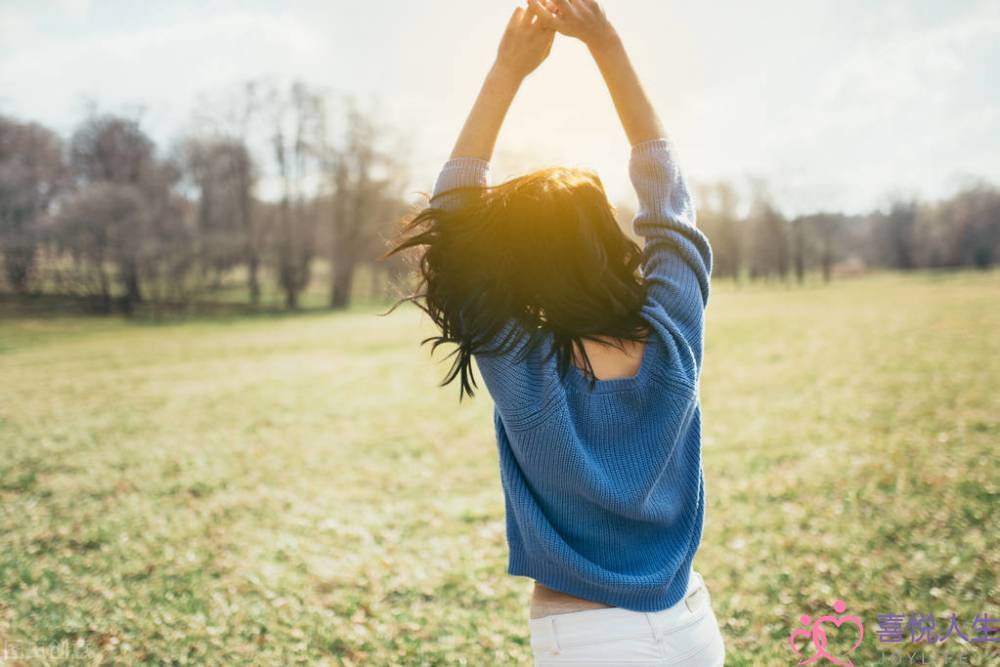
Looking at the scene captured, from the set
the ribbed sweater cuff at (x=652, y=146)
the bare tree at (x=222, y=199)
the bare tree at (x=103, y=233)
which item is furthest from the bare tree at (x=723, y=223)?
the ribbed sweater cuff at (x=652, y=146)

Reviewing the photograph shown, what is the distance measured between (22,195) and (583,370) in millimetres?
38027

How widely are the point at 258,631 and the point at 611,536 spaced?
3.51 metres

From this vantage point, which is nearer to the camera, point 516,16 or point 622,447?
point 622,447

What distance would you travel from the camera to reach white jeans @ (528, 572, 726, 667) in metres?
1.46

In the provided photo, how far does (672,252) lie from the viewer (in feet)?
5.12

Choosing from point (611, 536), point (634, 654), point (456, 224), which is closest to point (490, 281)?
point (456, 224)

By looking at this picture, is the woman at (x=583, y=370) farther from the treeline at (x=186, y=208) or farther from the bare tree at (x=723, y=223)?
the bare tree at (x=723, y=223)

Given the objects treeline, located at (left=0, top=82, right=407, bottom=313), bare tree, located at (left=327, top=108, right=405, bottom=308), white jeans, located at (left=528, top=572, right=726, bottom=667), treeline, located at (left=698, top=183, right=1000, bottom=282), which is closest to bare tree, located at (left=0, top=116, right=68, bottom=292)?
treeline, located at (left=0, top=82, right=407, bottom=313)

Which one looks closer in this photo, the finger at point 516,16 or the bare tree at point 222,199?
the finger at point 516,16

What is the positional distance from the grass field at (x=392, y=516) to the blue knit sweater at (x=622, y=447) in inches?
104

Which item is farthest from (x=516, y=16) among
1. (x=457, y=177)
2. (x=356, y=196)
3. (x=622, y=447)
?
(x=356, y=196)

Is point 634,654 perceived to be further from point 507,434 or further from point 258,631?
point 258,631

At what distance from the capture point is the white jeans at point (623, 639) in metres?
1.46

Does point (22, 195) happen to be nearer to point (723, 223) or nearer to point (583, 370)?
point (583, 370)
